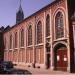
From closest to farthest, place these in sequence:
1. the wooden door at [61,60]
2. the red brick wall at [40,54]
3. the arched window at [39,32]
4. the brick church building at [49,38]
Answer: the brick church building at [49,38], the wooden door at [61,60], the red brick wall at [40,54], the arched window at [39,32]

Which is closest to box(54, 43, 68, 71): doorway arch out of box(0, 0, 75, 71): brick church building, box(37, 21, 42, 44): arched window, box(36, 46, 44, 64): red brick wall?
box(0, 0, 75, 71): brick church building

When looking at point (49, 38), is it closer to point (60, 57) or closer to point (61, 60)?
point (60, 57)

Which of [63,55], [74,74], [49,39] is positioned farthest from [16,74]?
[49,39]

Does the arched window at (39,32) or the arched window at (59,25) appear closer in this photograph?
the arched window at (59,25)

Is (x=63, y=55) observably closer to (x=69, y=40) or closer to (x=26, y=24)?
(x=69, y=40)

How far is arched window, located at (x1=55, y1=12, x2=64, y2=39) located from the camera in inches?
1565

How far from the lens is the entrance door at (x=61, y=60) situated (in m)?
38.7

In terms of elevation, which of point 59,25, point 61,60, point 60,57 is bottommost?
point 61,60

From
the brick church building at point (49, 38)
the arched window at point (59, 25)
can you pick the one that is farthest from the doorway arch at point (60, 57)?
the arched window at point (59, 25)

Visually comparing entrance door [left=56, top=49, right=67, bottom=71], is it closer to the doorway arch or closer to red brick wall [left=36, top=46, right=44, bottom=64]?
the doorway arch

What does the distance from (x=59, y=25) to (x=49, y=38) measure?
3671 millimetres

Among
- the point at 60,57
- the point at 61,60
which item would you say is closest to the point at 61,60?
the point at 61,60

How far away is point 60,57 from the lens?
39938 mm

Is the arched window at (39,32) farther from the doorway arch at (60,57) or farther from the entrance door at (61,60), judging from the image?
the entrance door at (61,60)
